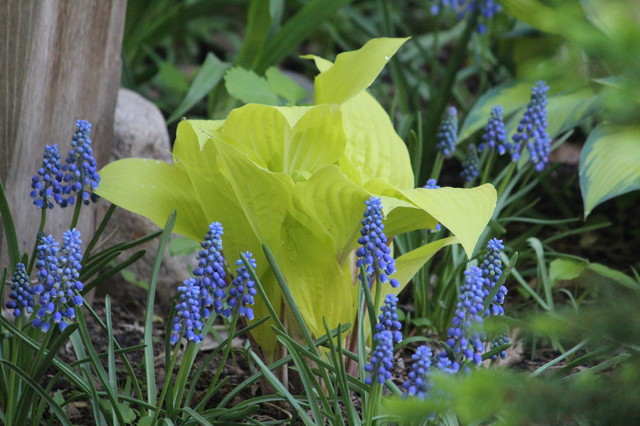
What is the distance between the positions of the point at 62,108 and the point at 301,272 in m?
0.82

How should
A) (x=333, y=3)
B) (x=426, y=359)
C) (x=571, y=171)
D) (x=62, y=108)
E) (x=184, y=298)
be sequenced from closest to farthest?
(x=426, y=359) → (x=184, y=298) → (x=62, y=108) → (x=333, y=3) → (x=571, y=171)

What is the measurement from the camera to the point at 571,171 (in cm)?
325

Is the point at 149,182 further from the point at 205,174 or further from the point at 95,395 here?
the point at 95,395

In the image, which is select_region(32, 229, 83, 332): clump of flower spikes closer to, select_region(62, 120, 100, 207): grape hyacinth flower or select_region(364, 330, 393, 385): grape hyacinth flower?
select_region(62, 120, 100, 207): grape hyacinth flower

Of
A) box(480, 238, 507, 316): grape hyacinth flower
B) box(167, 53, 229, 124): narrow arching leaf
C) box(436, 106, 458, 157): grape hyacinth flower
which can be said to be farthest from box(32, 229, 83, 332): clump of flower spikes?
box(167, 53, 229, 124): narrow arching leaf

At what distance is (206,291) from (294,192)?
0.38 metres

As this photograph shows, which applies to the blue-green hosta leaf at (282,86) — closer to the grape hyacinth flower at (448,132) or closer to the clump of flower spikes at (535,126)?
the grape hyacinth flower at (448,132)

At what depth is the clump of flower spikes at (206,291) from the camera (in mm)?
1340

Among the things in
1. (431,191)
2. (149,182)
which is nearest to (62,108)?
(149,182)

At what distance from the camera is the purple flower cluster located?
63.2 inches

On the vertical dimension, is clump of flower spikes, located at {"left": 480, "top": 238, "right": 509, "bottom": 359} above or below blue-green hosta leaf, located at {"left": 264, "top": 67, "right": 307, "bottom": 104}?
below

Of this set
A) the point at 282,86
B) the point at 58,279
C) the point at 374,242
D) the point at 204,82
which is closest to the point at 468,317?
the point at 374,242

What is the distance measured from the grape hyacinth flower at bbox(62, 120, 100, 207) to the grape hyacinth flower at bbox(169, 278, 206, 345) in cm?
43

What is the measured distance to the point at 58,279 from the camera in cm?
138
